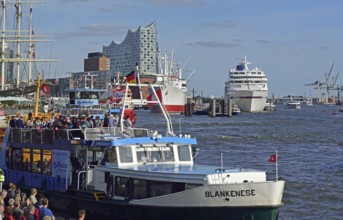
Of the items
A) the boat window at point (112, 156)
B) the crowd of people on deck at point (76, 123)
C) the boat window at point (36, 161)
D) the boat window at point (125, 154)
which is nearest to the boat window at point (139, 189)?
the boat window at point (125, 154)

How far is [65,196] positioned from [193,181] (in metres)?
6.85

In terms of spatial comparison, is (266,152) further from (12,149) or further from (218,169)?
(218,169)

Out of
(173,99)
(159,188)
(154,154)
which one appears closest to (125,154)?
(154,154)

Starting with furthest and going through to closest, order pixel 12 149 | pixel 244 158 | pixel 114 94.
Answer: pixel 114 94 < pixel 244 158 < pixel 12 149

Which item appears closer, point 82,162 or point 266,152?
point 82,162

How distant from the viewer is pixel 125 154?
22.6m

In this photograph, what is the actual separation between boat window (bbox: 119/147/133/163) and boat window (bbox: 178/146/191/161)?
1.89 meters

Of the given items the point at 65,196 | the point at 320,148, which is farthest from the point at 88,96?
the point at 65,196

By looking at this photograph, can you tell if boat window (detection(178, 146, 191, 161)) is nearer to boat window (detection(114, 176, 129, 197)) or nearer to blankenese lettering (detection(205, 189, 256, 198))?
boat window (detection(114, 176, 129, 197))

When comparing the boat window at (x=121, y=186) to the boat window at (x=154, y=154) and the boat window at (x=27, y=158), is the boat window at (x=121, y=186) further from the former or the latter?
the boat window at (x=27, y=158)

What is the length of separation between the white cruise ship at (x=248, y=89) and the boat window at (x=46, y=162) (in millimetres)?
140320

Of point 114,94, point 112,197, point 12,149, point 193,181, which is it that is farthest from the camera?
point 114,94

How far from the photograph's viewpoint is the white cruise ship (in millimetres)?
166625

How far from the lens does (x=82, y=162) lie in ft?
79.9
